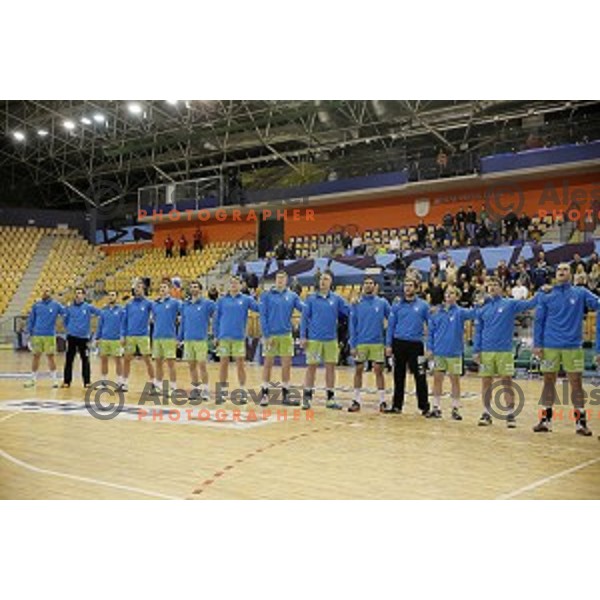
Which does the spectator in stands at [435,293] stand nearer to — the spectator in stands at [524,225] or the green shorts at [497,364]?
the spectator in stands at [524,225]

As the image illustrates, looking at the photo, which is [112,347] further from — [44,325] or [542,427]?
[542,427]

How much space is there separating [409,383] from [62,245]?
10.8m

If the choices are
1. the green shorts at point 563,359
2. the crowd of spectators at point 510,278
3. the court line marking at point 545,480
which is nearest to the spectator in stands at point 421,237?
the crowd of spectators at point 510,278

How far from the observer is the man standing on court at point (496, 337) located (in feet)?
25.2

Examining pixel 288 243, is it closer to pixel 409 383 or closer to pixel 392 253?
pixel 392 253

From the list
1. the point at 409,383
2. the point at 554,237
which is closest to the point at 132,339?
the point at 409,383

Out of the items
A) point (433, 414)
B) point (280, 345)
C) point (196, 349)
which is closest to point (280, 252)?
point (196, 349)

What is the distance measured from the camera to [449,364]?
8.18 m

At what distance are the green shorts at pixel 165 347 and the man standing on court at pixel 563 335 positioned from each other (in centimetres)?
501

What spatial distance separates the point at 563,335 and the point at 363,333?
101 inches

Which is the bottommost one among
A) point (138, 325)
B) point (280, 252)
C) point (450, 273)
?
point (138, 325)
